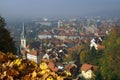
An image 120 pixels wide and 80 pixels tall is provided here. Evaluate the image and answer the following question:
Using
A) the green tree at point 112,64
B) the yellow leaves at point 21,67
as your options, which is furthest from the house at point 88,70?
the yellow leaves at point 21,67

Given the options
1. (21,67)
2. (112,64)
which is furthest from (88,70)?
(21,67)

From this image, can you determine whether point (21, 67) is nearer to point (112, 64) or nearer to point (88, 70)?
point (112, 64)

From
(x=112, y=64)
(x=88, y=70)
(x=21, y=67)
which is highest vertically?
(x=21, y=67)

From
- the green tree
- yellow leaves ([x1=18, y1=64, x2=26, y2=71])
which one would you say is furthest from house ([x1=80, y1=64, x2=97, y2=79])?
yellow leaves ([x1=18, y1=64, x2=26, y2=71])

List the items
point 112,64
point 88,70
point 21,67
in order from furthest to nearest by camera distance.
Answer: point 88,70 < point 112,64 < point 21,67

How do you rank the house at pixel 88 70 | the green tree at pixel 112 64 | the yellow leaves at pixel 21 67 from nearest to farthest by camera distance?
1. the yellow leaves at pixel 21 67
2. the green tree at pixel 112 64
3. the house at pixel 88 70

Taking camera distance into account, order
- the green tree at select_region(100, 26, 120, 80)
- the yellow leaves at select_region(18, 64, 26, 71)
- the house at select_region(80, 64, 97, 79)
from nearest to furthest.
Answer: the yellow leaves at select_region(18, 64, 26, 71), the green tree at select_region(100, 26, 120, 80), the house at select_region(80, 64, 97, 79)

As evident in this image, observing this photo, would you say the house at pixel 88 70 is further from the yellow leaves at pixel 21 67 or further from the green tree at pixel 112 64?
the yellow leaves at pixel 21 67

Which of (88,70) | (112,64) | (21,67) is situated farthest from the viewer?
(88,70)

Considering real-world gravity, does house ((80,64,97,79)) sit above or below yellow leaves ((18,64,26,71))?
below

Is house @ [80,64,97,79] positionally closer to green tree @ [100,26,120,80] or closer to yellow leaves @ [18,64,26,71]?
green tree @ [100,26,120,80]

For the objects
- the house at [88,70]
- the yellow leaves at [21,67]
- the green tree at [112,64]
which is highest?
the yellow leaves at [21,67]

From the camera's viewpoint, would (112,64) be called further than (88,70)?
No

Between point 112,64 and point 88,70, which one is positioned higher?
point 112,64
